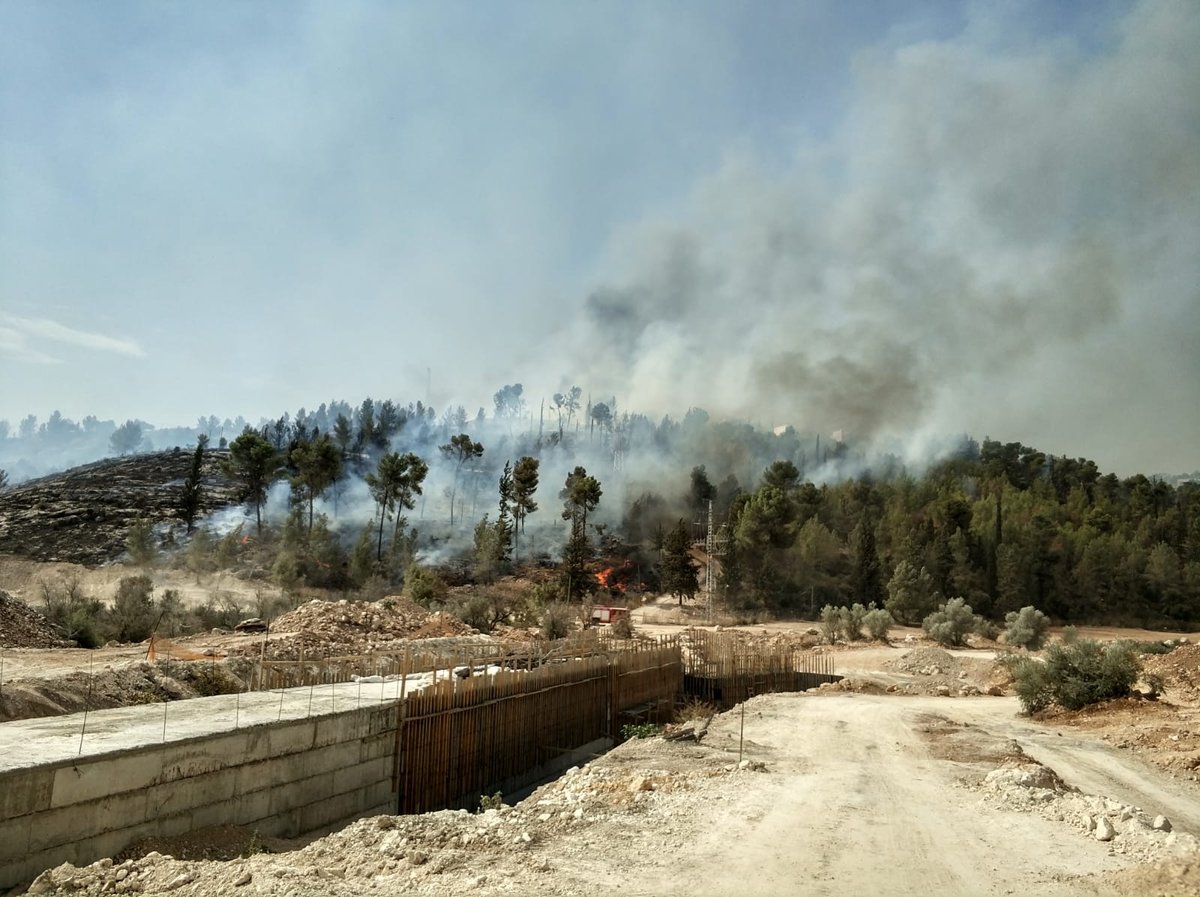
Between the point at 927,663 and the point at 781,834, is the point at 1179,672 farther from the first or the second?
the point at 781,834

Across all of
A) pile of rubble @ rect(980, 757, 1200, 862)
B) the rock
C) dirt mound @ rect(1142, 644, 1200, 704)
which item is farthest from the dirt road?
dirt mound @ rect(1142, 644, 1200, 704)

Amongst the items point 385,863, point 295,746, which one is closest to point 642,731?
point 295,746

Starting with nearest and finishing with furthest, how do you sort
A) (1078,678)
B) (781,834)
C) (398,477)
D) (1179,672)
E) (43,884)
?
(43,884), (781,834), (1078,678), (1179,672), (398,477)

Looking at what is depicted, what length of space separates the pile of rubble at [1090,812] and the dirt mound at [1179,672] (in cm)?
1292

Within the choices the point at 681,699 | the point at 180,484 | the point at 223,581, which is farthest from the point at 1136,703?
the point at 180,484

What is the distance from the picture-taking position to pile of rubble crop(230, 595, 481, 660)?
24641 mm

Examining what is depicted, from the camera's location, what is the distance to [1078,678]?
20.8 m

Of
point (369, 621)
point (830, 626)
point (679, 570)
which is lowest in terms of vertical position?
point (830, 626)

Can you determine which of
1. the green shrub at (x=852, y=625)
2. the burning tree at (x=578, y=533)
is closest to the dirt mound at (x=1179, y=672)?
the green shrub at (x=852, y=625)

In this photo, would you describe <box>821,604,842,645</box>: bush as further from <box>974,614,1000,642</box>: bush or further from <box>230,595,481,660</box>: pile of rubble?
<box>230,595,481,660</box>: pile of rubble

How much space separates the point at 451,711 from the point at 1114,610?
63317 millimetres

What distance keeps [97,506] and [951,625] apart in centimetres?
6821

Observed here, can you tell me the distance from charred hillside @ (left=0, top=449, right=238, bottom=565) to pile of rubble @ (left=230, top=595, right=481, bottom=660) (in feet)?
113

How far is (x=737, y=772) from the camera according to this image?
12.3 m
